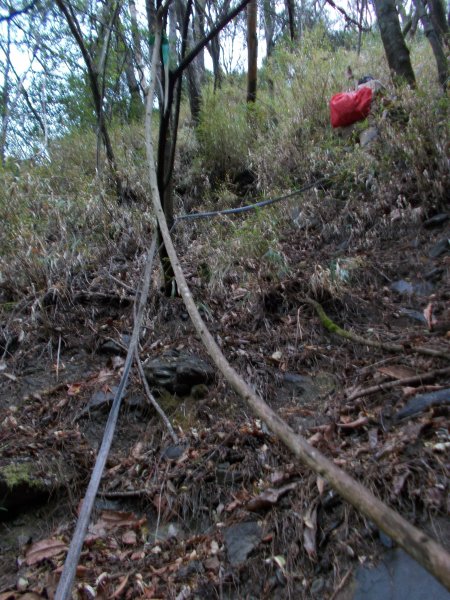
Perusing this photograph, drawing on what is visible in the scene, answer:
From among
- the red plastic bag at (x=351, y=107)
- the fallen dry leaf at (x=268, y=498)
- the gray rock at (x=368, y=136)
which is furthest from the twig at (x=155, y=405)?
the red plastic bag at (x=351, y=107)

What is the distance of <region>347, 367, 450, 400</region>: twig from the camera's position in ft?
7.08

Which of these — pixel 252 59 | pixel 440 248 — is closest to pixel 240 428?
pixel 440 248

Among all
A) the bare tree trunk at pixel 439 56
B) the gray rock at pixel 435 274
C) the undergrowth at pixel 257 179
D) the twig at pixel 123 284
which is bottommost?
the gray rock at pixel 435 274

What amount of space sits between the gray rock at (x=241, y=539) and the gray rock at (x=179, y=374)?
101 cm

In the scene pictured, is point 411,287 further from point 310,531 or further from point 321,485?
point 310,531

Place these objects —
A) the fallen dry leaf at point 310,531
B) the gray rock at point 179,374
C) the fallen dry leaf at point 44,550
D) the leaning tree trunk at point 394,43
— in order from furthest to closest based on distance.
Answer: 1. the leaning tree trunk at point 394,43
2. the gray rock at point 179,374
3. the fallen dry leaf at point 44,550
4. the fallen dry leaf at point 310,531

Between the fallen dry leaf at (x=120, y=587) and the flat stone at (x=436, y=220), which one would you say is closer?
the fallen dry leaf at (x=120, y=587)

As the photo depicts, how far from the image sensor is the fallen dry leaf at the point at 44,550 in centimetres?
189

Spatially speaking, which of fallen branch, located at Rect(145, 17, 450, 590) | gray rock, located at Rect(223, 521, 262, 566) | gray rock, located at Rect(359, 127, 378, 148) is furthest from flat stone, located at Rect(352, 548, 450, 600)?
gray rock, located at Rect(359, 127, 378, 148)

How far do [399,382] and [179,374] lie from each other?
1.28 m

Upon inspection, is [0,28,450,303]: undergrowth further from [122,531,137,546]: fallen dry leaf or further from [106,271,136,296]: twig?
[122,531,137,546]: fallen dry leaf

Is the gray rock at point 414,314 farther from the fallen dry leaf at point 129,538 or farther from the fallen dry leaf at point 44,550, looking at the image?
the fallen dry leaf at point 44,550

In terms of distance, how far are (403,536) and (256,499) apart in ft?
4.46

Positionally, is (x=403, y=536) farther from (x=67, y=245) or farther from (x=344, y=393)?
(x=67, y=245)
